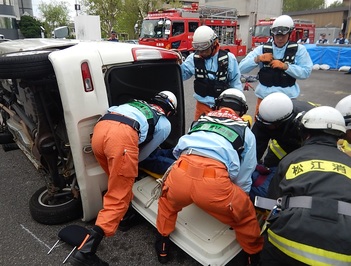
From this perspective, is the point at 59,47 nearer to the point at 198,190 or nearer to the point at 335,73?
the point at 198,190

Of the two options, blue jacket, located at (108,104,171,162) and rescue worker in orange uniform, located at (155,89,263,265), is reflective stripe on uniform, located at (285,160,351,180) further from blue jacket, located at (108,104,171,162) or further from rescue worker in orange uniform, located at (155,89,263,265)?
blue jacket, located at (108,104,171,162)

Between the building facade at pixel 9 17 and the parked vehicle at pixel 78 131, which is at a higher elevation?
the building facade at pixel 9 17

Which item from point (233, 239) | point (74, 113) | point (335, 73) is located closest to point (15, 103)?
point (74, 113)

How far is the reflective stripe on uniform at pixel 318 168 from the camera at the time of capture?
58.1 inches

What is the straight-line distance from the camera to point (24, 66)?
2.12 metres

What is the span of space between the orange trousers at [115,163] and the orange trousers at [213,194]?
326 mm

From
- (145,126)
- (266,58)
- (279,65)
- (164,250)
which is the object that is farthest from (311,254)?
(266,58)

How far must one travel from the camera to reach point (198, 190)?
1.91 m

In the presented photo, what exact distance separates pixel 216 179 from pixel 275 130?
36.6 inches

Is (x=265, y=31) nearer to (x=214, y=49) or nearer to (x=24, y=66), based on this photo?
(x=214, y=49)

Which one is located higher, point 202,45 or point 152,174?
point 202,45

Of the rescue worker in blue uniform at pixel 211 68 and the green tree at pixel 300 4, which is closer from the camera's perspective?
the rescue worker in blue uniform at pixel 211 68

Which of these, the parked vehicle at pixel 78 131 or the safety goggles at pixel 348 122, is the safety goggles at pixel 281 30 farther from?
the safety goggles at pixel 348 122

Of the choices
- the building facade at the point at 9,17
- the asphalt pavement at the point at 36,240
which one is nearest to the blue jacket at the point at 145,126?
the asphalt pavement at the point at 36,240
